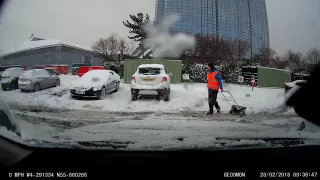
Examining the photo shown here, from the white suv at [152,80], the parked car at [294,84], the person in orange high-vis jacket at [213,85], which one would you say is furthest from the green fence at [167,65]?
the parked car at [294,84]

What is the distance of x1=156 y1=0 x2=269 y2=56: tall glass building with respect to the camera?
176 cm

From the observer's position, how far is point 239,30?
6.15 ft

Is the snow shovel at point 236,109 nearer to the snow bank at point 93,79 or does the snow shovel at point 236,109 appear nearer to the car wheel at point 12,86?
the snow bank at point 93,79

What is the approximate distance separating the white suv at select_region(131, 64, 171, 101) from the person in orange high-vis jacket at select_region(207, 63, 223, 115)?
336 millimetres

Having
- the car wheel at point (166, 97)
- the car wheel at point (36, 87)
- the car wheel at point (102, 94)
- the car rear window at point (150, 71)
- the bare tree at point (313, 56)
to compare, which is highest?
the bare tree at point (313, 56)

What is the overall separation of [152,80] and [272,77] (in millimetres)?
1020

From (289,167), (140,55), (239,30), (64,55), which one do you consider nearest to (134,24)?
(140,55)

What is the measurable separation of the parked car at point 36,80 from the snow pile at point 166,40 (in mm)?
912

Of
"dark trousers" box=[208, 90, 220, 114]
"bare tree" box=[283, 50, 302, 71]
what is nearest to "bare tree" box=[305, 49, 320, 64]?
"bare tree" box=[283, 50, 302, 71]

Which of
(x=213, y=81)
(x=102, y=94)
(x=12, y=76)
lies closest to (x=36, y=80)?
(x=12, y=76)

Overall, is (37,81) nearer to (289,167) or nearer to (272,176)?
(272,176)

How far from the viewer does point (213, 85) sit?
75.7 inches

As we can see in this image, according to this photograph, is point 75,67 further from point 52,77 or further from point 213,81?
point 213,81

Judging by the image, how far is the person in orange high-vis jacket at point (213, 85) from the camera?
184 centimetres
